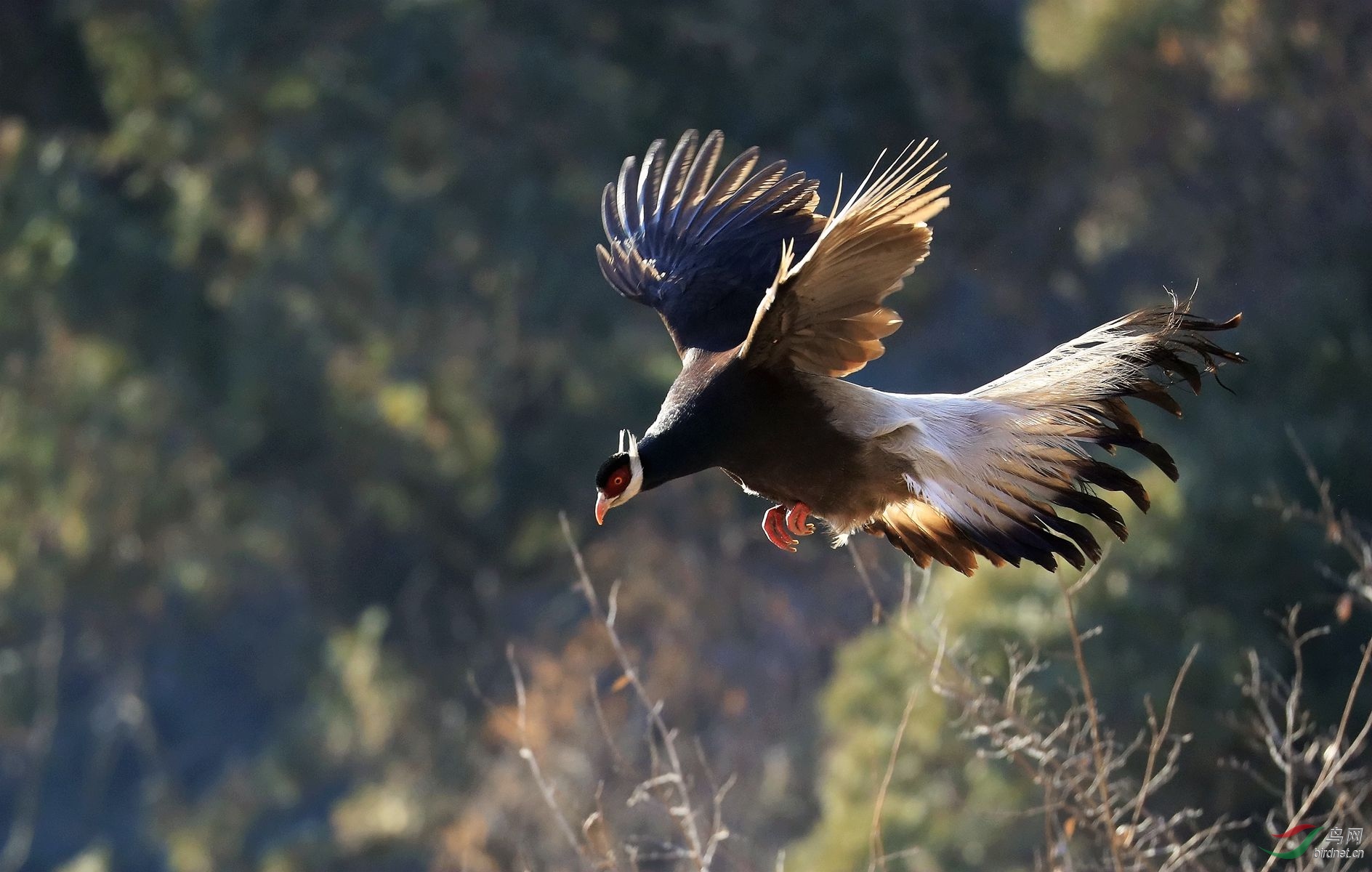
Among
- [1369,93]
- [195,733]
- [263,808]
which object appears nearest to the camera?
[1369,93]

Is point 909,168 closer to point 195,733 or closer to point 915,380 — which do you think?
point 915,380

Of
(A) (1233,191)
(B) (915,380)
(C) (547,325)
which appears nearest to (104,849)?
(C) (547,325)

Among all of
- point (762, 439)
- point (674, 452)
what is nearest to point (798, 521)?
point (762, 439)

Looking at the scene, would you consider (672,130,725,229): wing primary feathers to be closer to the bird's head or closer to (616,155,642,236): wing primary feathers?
(616,155,642,236): wing primary feathers

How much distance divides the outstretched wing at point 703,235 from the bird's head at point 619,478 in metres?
0.56

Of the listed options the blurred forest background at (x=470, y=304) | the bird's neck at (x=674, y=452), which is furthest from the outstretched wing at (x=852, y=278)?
the blurred forest background at (x=470, y=304)

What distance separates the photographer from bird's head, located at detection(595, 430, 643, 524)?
13.3 feet

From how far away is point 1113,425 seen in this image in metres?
4.02

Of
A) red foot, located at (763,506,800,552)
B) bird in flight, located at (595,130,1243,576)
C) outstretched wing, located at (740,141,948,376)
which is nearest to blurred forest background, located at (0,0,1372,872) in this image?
red foot, located at (763,506,800,552)

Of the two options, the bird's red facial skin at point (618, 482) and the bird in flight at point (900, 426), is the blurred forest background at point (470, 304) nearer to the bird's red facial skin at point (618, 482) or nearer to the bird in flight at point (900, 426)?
the bird in flight at point (900, 426)

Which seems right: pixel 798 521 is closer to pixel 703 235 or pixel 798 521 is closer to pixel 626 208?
pixel 703 235

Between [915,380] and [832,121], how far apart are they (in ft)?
Answer: 7.57

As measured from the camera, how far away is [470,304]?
45.0ft

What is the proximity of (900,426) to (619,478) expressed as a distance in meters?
0.73
